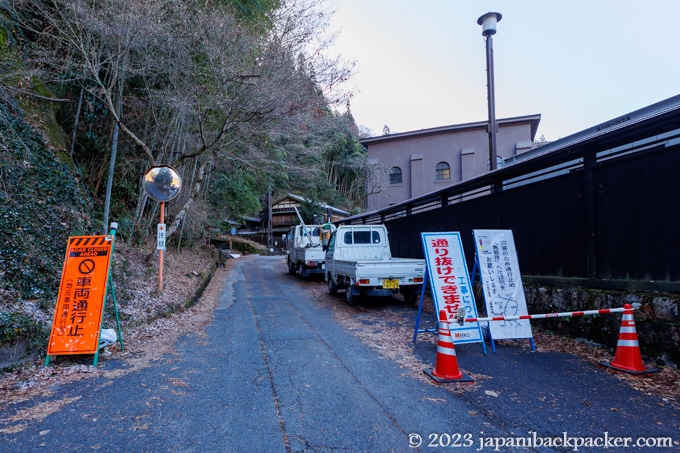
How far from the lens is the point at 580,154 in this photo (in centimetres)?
Result: 604

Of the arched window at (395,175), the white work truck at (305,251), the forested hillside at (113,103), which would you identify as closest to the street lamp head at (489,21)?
the forested hillside at (113,103)

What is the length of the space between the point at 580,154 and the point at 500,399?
4290 mm

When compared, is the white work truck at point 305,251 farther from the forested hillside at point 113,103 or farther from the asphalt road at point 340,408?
the asphalt road at point 340,408

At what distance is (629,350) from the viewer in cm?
452

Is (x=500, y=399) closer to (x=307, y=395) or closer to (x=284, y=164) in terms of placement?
(x=307, y=395)

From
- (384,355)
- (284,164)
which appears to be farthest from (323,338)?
(284,164)

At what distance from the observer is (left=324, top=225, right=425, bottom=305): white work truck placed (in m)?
8.72

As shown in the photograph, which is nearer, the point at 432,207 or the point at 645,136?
the point at 645,136

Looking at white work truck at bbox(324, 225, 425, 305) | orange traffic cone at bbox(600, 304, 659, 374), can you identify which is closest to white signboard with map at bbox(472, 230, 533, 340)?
orange traffic cone at bbox(600, 304, 659, 374)

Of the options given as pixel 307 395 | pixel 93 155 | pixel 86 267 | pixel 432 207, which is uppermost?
pixel 93 155

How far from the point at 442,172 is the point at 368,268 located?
691 inches

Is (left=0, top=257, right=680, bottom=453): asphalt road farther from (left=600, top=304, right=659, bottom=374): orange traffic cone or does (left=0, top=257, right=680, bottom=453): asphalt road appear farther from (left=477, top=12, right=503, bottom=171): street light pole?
(left=477, top=12, right=503, bottom=171): street light pole

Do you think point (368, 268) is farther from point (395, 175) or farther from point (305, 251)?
point (395, 175)

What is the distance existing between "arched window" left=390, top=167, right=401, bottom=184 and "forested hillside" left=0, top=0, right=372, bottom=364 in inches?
484
